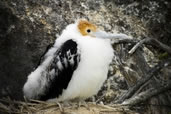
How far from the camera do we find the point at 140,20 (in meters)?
6.00

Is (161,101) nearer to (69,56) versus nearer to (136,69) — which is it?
(136,69)

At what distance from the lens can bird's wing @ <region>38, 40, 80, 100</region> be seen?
14.6ft

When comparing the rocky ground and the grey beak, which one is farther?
the rocky ground

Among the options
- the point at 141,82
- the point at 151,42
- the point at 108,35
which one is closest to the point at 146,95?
the point at 141,82

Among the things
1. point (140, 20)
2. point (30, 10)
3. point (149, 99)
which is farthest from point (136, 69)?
point (30, 10)

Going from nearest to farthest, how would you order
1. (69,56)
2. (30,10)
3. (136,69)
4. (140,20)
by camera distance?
(69,56), (136,69), (30,10), (140,20)

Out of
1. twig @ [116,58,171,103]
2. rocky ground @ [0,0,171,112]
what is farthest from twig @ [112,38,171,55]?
rocky ground @ [0,0,171,112]

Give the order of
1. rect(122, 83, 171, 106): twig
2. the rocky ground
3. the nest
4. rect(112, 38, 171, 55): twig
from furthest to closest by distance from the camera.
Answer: the rocky ground
rect(112, 38, 171, 55): twig
rect(122, 83, 171, 106): twig
the nest

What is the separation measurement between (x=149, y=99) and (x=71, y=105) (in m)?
0.80

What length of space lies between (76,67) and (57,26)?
4.22 feet

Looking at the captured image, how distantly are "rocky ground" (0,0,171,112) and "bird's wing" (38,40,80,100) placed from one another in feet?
1.92

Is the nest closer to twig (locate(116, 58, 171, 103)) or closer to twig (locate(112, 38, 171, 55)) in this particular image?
twig (locate(116, 58, 171, 103))

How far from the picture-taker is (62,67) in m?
4.47

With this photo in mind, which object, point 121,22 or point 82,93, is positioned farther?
point 121,22
